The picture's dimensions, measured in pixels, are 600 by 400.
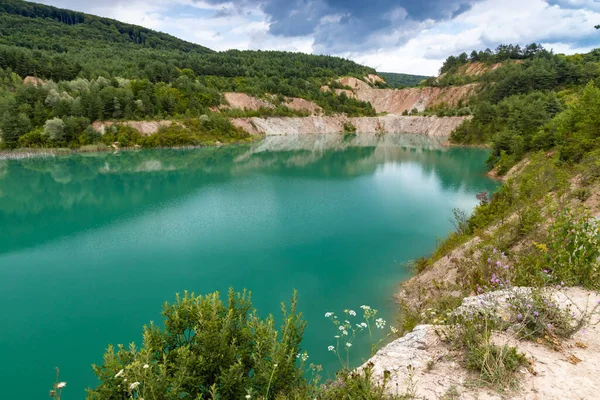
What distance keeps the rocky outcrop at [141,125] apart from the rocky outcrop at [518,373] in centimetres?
5841

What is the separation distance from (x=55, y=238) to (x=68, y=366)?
12.3 m

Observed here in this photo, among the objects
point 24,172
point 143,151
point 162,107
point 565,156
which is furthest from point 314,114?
point 565,156

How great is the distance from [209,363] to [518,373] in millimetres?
4153

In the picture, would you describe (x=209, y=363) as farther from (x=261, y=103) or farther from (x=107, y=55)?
(x=107, y=55)

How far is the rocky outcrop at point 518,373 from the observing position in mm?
3955

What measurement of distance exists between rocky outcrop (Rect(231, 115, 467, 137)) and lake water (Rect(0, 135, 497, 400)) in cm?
4400

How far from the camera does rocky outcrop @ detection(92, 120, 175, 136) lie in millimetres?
53172

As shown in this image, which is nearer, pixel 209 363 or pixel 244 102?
pixel 209 363

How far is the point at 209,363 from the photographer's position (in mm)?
5051

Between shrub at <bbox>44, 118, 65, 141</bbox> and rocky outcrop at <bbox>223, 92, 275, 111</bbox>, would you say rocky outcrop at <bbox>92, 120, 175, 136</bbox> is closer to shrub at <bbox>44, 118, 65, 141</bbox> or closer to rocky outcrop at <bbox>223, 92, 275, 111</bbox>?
shrub at <bbox>44, 118, 65, 141</bbox>

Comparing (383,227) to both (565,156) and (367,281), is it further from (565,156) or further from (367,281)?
(565,156)

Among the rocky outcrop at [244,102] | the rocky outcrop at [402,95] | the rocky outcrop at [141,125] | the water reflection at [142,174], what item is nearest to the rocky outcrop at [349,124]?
the rocky outcrop at [244,102]

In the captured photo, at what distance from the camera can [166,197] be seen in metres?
27.3

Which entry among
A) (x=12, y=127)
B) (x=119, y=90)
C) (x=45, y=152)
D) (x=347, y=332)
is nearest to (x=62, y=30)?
(x=119, y=90)
